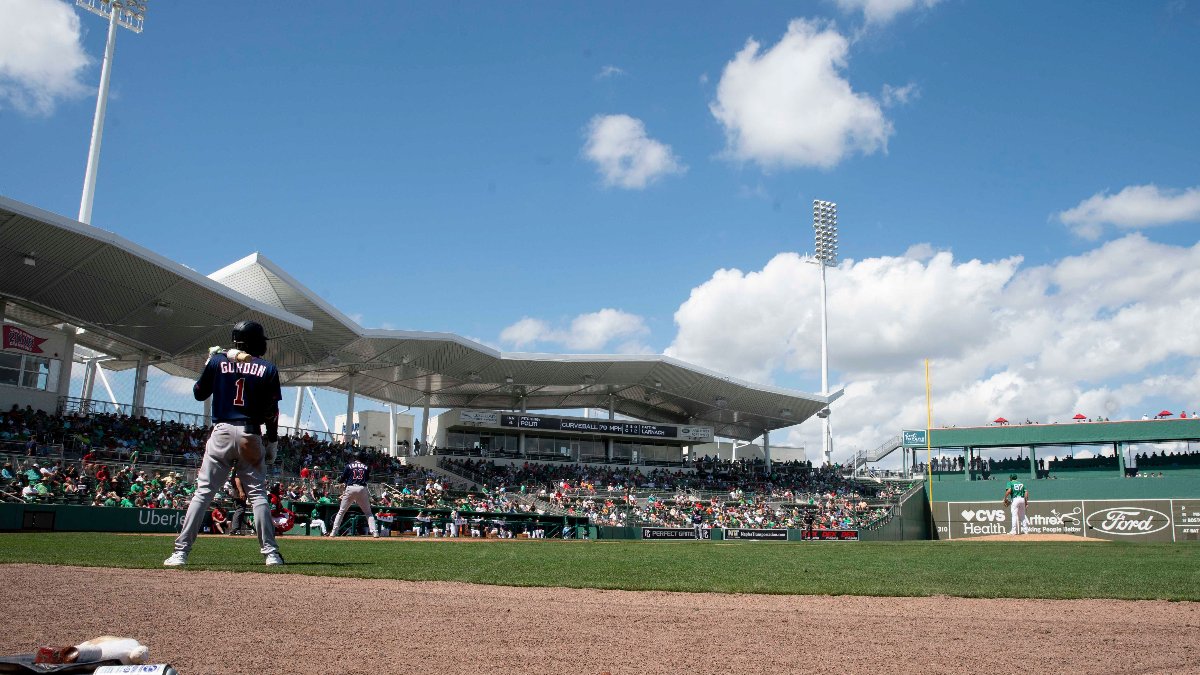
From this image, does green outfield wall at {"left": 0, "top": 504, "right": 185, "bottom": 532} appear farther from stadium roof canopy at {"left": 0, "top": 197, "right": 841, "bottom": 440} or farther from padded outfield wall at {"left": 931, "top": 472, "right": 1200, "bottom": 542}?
padded outfield wall at {"left": 931, "top": 472, "right": 1200, "bottom": 542}

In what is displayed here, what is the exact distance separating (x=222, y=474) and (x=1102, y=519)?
44.7m

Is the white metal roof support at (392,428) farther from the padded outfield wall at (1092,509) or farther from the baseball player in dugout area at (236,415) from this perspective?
the baseball player in dugout area at (236,415)

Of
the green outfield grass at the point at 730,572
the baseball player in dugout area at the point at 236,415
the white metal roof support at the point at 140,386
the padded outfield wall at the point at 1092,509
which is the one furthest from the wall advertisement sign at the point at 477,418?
the baseball player in dugout area at the point at 236,415

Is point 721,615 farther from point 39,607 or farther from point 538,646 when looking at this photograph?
point 39,607

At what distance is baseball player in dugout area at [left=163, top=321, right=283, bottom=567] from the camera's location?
25.2 feet

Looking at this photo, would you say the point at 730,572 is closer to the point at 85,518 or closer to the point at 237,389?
the point at 237,389

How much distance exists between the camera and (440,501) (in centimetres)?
3622

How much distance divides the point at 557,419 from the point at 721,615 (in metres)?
46.3

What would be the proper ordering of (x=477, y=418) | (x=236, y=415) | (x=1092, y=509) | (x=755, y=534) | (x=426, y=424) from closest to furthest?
(x=236, y=415)
(x=755, y=534)
(x=1092, y=509)
(x=477, y=418)
(x=426, y=424)

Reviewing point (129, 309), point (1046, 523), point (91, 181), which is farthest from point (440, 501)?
point (1046, 523)

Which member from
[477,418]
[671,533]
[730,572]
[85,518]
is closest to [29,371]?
[85,518]

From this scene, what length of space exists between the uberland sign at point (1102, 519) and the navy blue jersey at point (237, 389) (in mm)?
40464

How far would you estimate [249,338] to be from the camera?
7.82m

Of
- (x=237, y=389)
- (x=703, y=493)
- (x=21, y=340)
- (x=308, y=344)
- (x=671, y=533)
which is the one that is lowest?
(x=671, y=533)
